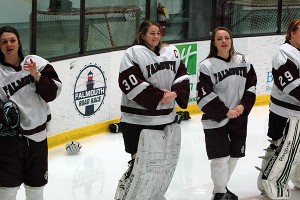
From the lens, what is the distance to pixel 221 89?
4.84 metres

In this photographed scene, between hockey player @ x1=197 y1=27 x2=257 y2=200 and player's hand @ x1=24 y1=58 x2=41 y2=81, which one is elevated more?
player's hand @ x1=24 y1=58 x2=41 y2=81

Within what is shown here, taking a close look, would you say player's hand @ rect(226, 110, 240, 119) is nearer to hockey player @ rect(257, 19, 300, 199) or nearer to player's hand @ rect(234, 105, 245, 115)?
player's hand @ rect(234, 105, 245, 115)

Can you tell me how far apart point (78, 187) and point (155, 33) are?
1426mm

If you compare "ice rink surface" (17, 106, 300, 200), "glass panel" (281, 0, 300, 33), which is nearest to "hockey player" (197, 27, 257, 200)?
"ice rink surface" (17, 106, 300, 200)

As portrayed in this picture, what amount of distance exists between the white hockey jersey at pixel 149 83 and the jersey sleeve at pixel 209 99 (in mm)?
159

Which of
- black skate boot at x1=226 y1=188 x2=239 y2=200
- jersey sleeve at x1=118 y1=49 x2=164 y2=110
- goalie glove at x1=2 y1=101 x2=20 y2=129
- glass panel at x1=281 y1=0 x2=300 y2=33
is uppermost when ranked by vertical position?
glass panel at x1=281 y1=0 x2=300 y2=33

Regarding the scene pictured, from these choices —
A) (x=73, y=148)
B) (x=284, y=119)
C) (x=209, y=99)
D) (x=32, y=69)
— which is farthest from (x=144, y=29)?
(x=73, y=148)

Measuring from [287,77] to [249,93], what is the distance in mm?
275

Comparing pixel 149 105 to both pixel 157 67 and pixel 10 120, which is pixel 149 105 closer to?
pixel 157 67

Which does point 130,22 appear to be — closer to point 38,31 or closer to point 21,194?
point 38,31

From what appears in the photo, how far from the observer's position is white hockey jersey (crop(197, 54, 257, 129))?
4777 mm

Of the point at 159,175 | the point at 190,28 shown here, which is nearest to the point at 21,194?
the point at 159,175

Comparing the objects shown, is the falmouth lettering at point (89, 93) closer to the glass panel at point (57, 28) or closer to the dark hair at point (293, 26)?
the glass panel at point (57, 28)

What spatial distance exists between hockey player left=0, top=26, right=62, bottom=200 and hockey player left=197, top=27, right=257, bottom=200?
107cm
